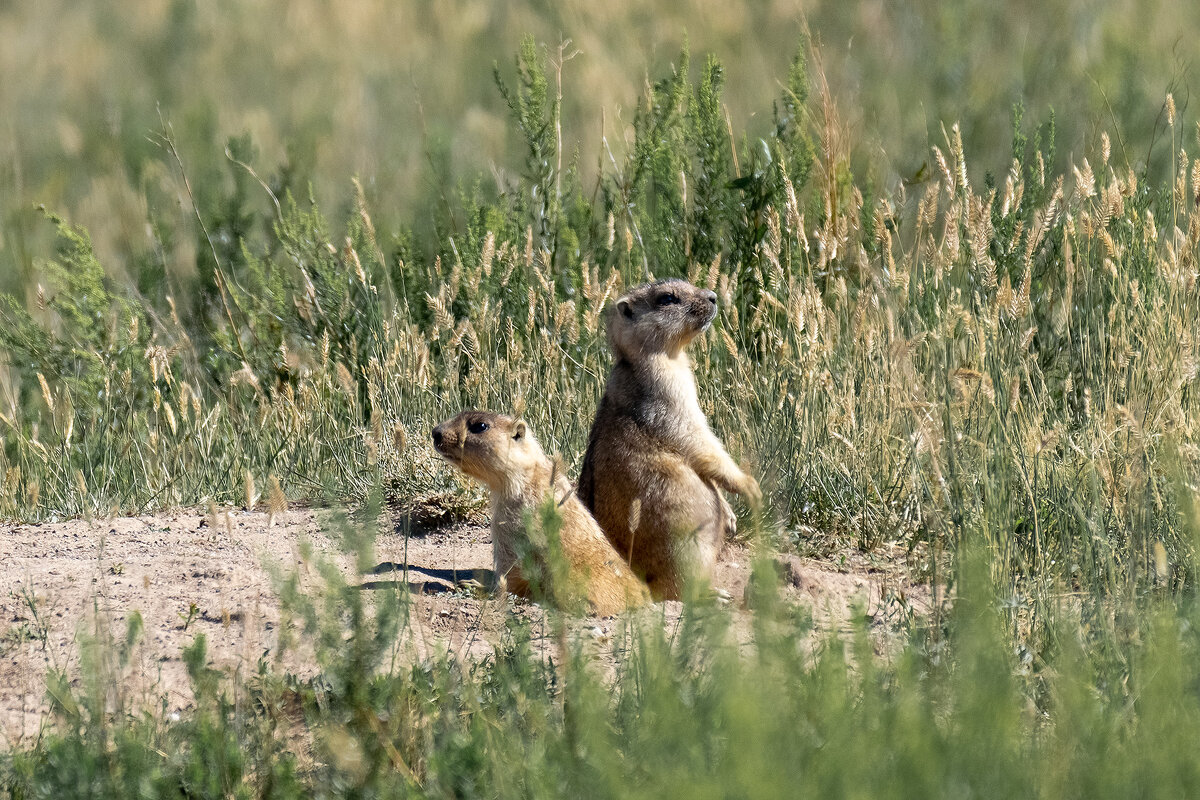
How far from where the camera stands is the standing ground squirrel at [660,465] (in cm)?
511

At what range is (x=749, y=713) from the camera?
2168 mm

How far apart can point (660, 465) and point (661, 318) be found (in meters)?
0.69

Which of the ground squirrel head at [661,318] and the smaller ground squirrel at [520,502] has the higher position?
the ground squirrel head at [661,318]

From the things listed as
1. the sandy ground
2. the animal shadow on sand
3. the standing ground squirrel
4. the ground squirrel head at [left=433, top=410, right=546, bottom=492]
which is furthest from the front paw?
the animal shadow on sand

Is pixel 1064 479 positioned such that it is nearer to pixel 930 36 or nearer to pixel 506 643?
pixel 506 643

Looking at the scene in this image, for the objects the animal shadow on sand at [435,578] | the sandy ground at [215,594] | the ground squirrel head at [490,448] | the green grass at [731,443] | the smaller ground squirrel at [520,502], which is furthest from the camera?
the ground squirrel head at [490,448]

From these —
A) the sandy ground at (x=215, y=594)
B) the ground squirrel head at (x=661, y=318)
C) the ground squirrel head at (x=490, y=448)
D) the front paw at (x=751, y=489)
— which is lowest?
the sandy ground at (x=215, y=594)

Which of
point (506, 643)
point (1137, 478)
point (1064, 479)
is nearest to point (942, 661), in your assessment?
point (1137, 478)

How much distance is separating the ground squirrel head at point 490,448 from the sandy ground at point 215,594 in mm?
394

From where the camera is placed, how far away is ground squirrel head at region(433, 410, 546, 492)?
4.94m

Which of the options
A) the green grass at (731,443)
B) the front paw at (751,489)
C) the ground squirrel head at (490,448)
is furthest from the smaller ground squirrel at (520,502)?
the front paw at (751,489)

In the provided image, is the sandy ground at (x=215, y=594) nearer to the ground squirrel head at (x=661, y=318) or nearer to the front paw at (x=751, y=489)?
the front paw at (x=751, y=489)

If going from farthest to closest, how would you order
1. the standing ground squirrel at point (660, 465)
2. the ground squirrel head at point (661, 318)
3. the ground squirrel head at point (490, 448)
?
the ground squirrel head at point (661, 318), the standing ground squirrel at point (660, 465), the ground squirrel head at point (490, 448)

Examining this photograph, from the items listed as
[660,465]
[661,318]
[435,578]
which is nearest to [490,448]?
[435,578]
